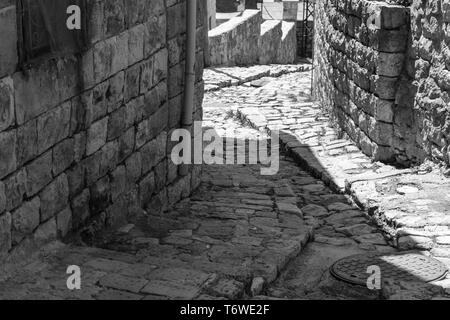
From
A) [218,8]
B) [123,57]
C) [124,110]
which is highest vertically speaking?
[123,57]

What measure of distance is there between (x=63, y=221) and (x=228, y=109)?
8.46 m

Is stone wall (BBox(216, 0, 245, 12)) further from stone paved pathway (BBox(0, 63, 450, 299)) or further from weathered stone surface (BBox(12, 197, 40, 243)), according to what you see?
weathered stone surface (BBox(12, 197, 40, 243))

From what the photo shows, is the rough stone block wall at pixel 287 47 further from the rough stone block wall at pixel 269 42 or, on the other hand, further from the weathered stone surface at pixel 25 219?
the weathered stone surface at pixel 25 219

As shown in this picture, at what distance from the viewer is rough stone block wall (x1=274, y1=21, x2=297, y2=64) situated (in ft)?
69.7

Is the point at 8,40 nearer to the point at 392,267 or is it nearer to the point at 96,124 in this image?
the point at 96,124

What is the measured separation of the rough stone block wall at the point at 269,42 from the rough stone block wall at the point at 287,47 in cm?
17

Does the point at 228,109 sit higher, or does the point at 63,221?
the point at 63,221

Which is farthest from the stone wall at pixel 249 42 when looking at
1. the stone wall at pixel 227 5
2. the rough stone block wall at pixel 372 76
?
the stone wall at pixel 227 5

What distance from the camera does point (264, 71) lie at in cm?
1845

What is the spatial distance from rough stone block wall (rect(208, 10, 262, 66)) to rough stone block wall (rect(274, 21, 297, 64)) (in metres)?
1.40

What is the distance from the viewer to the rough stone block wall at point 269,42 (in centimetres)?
2023

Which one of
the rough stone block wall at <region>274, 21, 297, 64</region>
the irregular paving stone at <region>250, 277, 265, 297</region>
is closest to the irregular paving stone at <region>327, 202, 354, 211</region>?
the irregular paving stone at <region>250, 277, 265, 297</region>
